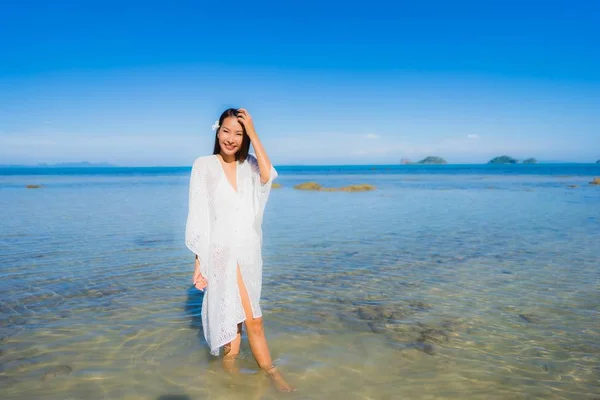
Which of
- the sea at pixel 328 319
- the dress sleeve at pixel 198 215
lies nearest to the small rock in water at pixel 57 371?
the sea at pixel 328 319

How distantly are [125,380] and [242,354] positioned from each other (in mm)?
1399

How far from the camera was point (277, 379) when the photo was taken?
4.49 metres

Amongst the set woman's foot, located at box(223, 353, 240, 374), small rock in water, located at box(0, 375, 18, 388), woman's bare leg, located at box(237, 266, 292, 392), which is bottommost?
woman's foot, located at box(223, 353, 240, 374)

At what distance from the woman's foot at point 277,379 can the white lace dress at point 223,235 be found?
1.97ft

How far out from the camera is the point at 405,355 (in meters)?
5.14

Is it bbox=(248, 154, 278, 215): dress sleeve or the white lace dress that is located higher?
bbox=(248, 154, 278, 215): dress sleeve

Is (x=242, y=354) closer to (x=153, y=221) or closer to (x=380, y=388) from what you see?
(x=380, y=388)

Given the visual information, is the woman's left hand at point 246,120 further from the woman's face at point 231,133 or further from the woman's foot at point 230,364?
the woman's foot at point 230,364

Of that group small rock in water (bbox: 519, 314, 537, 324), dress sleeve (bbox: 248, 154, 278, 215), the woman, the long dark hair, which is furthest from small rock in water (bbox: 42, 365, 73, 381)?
small rock in water (bbox: 519, 314, 537, 324)

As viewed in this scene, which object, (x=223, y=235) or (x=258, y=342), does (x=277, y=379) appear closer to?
(x=258, y=342)

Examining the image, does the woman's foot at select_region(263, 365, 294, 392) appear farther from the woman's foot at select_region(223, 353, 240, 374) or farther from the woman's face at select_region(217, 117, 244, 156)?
the woman's face at select_region(217, 117, 244, 156)

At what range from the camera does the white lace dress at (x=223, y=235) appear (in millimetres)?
4383

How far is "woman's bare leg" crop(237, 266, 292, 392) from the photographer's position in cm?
447

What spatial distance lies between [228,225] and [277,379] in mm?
1767
